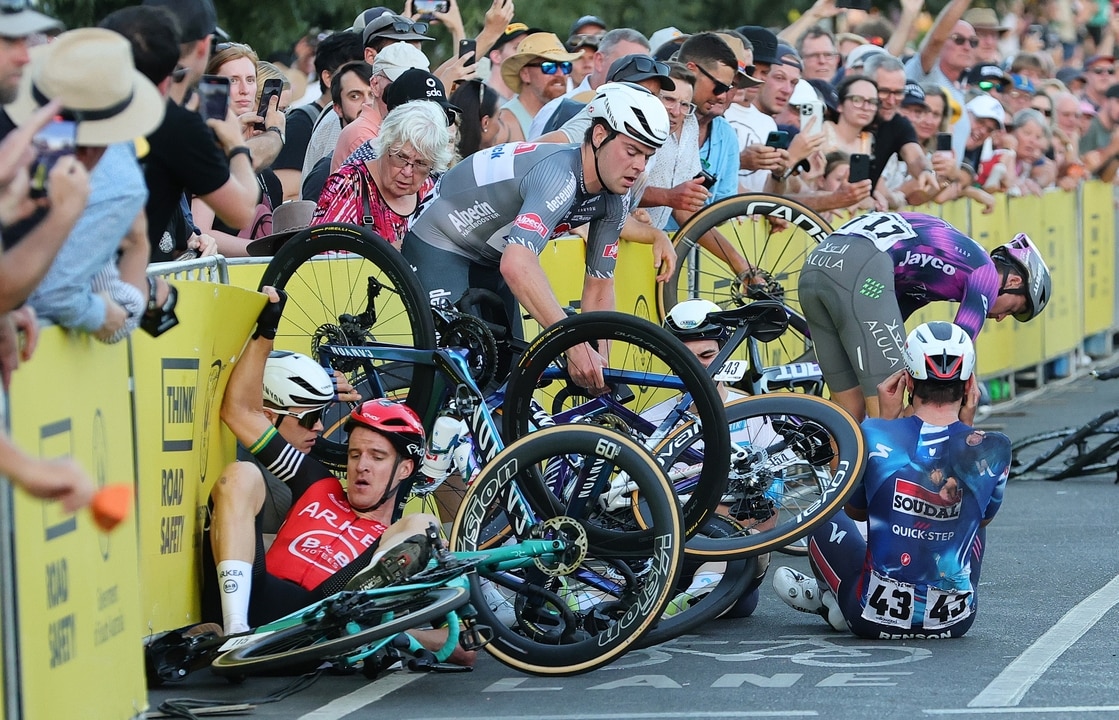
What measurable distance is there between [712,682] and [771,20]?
19.1 metres

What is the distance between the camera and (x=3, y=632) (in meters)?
5.08

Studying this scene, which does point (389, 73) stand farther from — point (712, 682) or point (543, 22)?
point (543, 22)

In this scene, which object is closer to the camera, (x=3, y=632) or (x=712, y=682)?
(x=3, y=632)

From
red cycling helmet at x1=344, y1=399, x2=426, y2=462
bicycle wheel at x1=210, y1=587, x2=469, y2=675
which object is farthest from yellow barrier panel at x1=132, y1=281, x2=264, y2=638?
red cycling helmet at x1=344, y1=399, x2=426, y2=462

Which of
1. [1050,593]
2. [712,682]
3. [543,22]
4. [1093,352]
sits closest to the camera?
[712,682]

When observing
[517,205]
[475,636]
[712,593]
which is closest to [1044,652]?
[712,593]

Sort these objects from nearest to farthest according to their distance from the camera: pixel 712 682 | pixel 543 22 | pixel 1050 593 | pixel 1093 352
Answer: pixel 712 682
pixel 1050 593
pixel 543 22
pixel 1093 352

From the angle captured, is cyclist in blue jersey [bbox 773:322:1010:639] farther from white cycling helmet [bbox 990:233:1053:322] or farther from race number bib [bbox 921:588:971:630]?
white cycling helmet [bbox 990:233:1053:322]

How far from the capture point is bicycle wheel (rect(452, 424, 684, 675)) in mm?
6906

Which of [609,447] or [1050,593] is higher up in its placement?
[609,447]

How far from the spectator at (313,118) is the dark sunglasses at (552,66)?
1233 mm

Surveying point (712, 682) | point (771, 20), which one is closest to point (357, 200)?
point (712, 682)

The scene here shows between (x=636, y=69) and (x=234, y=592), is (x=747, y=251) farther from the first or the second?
(x=234, y=592)

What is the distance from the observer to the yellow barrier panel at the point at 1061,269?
59.7 ft
